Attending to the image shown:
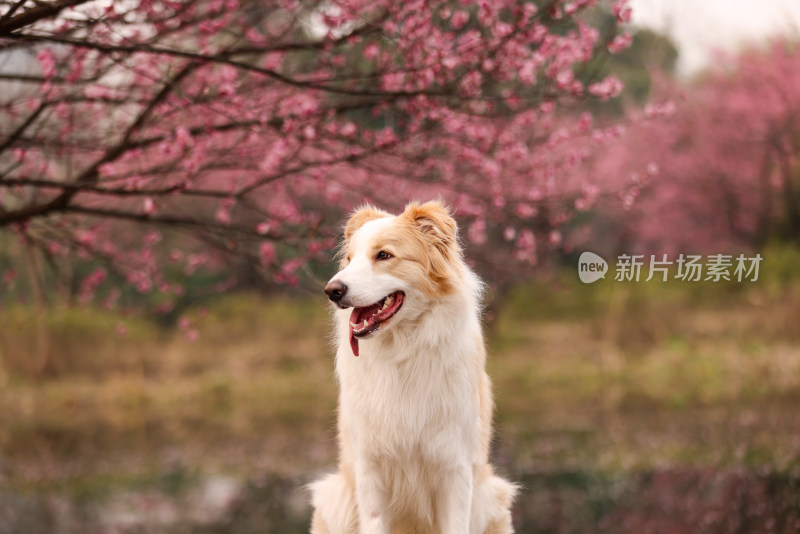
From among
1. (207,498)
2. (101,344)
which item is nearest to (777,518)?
(207,498)

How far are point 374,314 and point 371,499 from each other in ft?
2.96

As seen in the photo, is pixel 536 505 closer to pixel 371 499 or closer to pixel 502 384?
pixel 371 499

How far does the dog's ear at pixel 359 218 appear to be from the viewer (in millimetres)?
3920

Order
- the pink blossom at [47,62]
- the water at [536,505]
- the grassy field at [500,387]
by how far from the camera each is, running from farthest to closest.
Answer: the grassy field at [500,387] < the water at [536,505] < the pink blossom at [47,62]

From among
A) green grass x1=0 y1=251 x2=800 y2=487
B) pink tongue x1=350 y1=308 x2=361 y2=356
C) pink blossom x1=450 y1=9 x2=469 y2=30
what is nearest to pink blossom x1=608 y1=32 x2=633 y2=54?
pink blossom x1=450 y1=9 x2=469 y2=30

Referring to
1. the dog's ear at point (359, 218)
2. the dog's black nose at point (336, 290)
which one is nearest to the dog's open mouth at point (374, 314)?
the dog's black nose at point (336, 290)

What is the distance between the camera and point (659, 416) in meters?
11.4

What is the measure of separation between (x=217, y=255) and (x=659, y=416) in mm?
11163

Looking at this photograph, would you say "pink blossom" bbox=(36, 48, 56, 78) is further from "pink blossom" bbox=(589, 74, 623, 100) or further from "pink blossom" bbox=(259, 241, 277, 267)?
"pink blossom" bbox=(589, 74, 623, 100)

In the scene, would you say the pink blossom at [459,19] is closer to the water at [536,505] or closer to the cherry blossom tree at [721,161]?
the water at [536,505]

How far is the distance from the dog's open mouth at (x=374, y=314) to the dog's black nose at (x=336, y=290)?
0.64ft

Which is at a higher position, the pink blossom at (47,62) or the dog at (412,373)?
the pink blossom at (47,62)

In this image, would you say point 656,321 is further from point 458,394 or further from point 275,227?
point 458,394

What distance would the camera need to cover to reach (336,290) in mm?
3354
